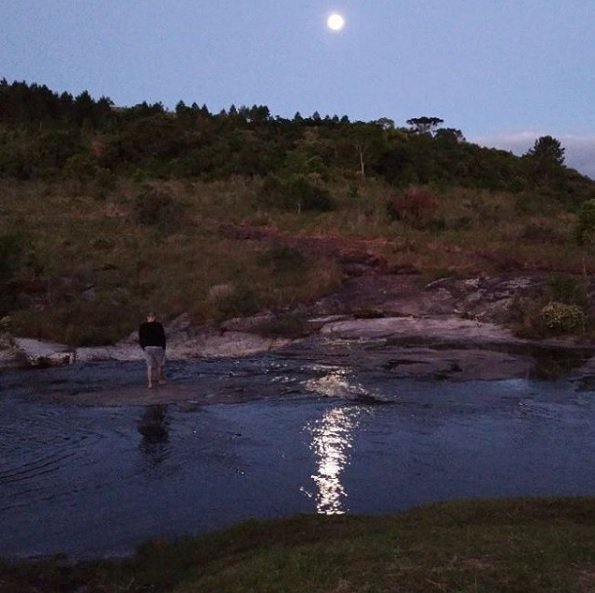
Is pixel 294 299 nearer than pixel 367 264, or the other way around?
pixel 294 299

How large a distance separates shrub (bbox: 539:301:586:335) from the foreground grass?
14143 millimetres

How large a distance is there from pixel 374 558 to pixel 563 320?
16993 mm

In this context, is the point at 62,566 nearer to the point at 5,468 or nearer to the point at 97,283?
the point at 5,468

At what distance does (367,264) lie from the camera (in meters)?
28.6

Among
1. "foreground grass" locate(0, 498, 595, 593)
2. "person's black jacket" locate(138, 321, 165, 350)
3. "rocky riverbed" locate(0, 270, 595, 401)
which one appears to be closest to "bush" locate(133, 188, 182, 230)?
"rocky riverbed" locate(0, 270, 595, 401)

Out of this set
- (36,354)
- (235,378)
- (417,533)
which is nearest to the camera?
(417,533)

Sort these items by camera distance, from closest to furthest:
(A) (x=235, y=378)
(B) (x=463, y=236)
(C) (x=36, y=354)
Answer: (A) (x=235, y=378) < (C) (x=36, y=354) < (B) (x=463, y=236)

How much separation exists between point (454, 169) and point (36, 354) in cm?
3695

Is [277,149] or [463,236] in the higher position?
[277,149]

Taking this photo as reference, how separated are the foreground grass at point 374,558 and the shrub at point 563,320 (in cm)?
1414

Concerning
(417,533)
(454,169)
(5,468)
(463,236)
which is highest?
(454,169)

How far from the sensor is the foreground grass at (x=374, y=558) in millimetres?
6027

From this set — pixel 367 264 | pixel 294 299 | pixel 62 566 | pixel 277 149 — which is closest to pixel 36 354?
pixel 294 299

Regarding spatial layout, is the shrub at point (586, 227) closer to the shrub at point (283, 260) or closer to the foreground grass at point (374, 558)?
the shrub at point (283, 260)
